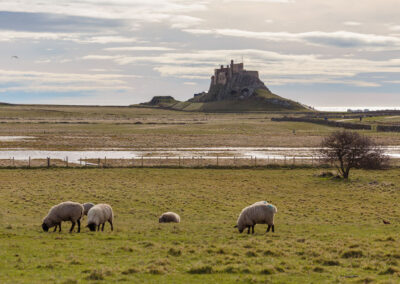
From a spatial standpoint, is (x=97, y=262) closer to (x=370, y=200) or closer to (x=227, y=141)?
(x=370, y=200)

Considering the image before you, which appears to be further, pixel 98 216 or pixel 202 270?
pixel 98 216

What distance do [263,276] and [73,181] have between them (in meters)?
32.7

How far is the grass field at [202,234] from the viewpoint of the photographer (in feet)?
51.6

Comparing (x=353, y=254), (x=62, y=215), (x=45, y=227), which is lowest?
(x=45, y=227)

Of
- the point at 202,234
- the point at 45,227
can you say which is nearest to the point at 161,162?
the point at 45,227

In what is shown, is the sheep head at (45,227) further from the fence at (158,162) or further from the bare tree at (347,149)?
the bare tree at (347,149)

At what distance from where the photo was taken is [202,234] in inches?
923

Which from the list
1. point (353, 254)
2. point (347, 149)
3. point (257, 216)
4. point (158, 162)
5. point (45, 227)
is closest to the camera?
point (353, 254)

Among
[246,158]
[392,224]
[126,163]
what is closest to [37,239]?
[392,224]

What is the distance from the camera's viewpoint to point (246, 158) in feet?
215

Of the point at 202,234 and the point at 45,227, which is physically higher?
the point at 45,227

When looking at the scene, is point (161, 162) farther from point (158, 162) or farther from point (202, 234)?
point (202, 234)

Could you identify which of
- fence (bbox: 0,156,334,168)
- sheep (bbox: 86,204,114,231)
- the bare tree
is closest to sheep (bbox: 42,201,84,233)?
sheep (bbox: 86,204,114,231)

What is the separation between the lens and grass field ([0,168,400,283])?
15.7 metres
